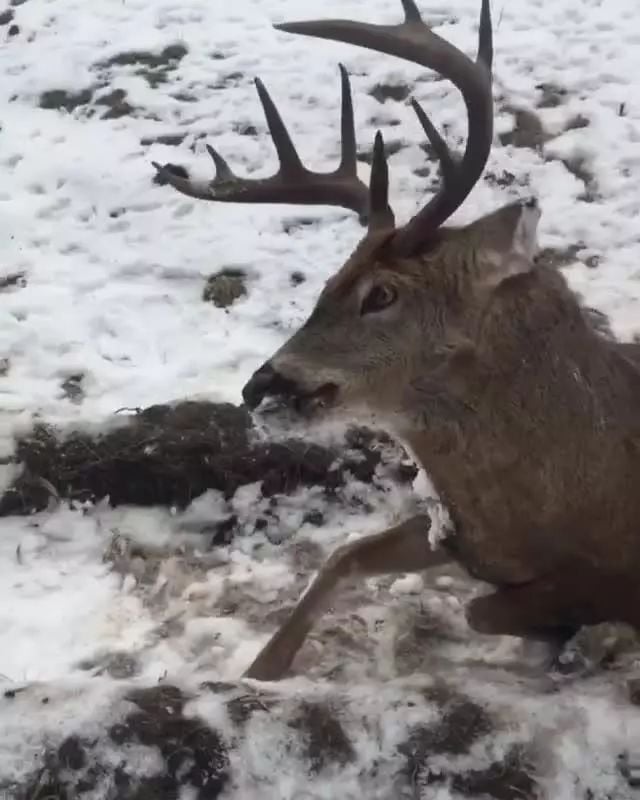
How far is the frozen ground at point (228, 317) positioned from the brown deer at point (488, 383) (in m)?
0.44

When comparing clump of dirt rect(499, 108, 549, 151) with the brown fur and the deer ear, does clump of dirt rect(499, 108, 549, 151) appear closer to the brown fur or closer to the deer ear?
the brown fur

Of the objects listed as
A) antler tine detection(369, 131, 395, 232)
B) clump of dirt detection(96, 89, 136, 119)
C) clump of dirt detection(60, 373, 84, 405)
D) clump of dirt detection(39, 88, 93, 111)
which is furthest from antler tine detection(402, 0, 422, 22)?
clump of dirt detection(39, 88, 93, 111)

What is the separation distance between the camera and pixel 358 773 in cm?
307

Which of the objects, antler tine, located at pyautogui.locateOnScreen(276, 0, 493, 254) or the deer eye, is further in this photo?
the deer eye

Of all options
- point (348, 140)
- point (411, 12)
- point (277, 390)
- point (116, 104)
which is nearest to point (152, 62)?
point (116, 104)

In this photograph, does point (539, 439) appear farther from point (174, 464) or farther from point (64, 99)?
point (64, 99)

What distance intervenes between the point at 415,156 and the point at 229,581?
3586 millimetres

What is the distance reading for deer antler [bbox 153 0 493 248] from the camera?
306cm

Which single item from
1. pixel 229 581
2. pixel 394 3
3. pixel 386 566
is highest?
pixel 394 3

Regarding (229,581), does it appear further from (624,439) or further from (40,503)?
(624,439)

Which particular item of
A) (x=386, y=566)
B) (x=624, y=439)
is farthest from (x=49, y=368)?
(x=624, y=439)

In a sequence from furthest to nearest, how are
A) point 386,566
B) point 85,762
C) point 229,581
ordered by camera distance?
point 229,581 → point 386,566 → point 85,762

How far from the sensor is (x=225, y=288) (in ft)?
20.3

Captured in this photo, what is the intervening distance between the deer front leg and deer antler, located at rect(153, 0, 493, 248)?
3.72 ft
